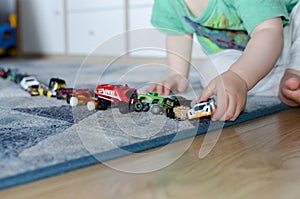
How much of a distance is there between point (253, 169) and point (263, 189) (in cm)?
5

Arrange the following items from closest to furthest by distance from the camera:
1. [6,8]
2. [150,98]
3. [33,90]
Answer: [150,98] < [33,90] < [6,8]

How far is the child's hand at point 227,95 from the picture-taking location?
20.9 inches

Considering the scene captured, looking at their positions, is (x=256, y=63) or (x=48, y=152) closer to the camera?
(x=48, y=152)

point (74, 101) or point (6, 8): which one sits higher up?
point (6, 8)

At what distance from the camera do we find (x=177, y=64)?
0.82 meters

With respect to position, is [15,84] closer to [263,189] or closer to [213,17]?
[213,17]

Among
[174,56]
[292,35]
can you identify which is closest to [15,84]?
[174,56]

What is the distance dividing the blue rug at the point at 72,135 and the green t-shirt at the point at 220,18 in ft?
0.54

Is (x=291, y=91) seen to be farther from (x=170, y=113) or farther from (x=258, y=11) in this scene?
(x=170, y=113)

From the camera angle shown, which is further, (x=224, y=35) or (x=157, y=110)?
(x=224, y=35)

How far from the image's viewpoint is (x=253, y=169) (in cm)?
38

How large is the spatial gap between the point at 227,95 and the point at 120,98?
0.15 meters

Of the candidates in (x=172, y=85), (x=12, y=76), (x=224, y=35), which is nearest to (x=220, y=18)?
(x=224, y=35)

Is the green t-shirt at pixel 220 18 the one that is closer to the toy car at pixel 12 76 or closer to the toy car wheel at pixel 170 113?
the toy car wheel at pixel 170 113
